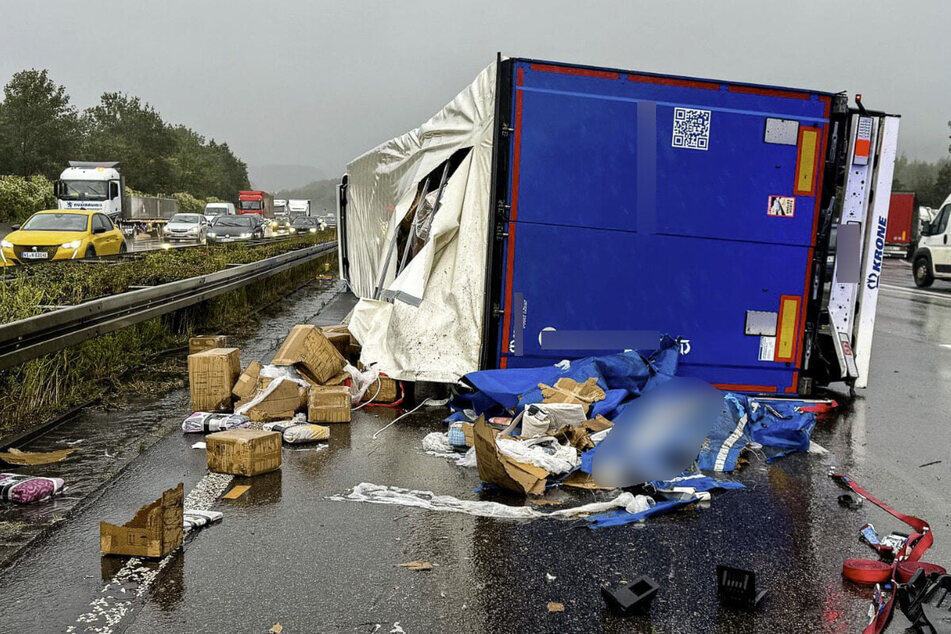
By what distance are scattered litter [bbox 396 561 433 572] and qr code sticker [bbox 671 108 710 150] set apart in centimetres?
464

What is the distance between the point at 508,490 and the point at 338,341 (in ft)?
12.5

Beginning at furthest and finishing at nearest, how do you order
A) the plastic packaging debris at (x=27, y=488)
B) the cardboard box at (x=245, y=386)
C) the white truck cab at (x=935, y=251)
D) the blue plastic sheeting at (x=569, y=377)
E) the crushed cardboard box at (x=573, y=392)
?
the white truck cab at (x=935, y=251), the cardboard box at (x=245, y=386), the blue plastic sheeting at (x=569, y=377), the crushed cardboard box at (x=573, y=392), the plastic packaging debris at (x=27, y=488)

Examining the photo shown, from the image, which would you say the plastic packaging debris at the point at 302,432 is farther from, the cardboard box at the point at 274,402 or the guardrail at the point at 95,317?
the guardrail at the point at 95,317

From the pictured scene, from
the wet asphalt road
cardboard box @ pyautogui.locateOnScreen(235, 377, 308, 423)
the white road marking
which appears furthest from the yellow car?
the white road marking

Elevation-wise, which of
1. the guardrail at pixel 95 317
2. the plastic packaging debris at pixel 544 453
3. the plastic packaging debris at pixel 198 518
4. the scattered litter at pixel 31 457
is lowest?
the scattered litter at pixel 31 457

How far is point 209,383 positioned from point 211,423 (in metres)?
0.73

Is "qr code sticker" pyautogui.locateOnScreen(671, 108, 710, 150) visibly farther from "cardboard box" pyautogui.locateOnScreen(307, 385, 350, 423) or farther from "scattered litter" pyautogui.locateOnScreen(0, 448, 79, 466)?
"scattered litter" pyautogui.locateOnScreen(0, 448, 79, 466)

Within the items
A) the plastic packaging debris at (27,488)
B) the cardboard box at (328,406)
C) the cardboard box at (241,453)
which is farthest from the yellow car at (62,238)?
the cardboard box at (241,453)

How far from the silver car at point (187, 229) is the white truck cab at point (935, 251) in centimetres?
3163

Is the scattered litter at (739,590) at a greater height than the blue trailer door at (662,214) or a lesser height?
lesser

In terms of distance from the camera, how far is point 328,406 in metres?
6.28

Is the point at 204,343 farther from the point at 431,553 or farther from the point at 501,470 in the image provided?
the point at 431,553

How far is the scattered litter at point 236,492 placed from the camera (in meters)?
4.43

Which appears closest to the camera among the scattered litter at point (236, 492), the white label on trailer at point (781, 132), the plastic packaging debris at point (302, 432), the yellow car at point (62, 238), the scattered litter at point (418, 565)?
the scattered litter at point (418, 565)
